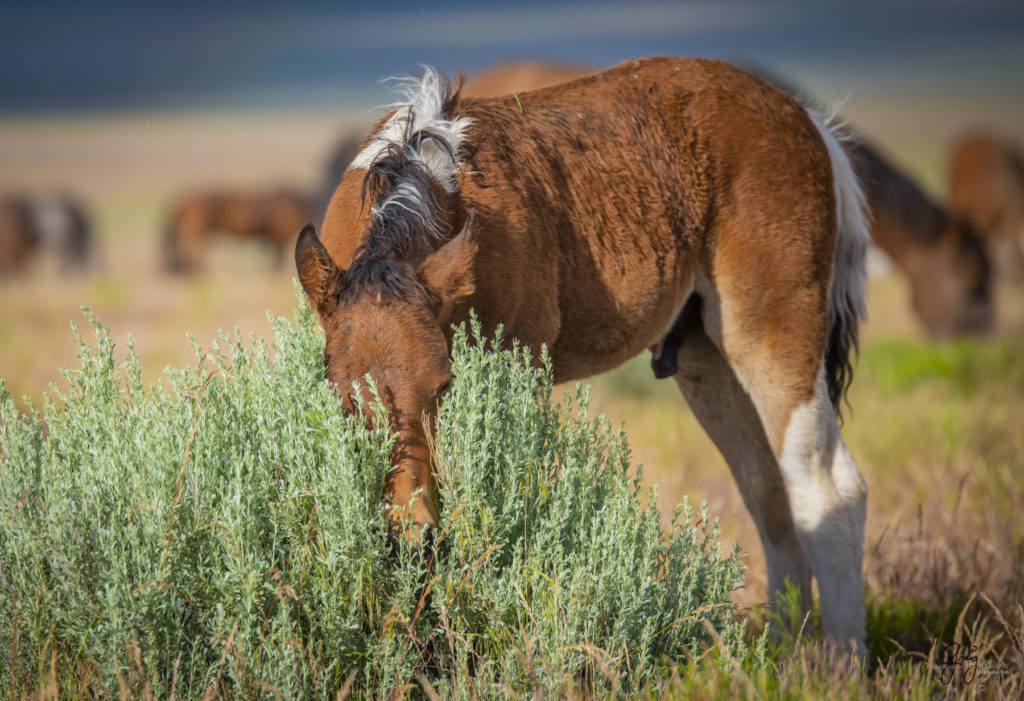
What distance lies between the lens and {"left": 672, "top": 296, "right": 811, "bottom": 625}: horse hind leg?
4262 millimetres

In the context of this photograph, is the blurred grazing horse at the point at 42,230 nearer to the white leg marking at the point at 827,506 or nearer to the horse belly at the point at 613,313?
the horse belly at the point at 613,313

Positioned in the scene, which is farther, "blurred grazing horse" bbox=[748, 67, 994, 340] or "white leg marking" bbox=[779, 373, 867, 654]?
"blurred grazing horse" bbox=[748, 67, 994, 340]

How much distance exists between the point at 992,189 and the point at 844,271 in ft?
55.7

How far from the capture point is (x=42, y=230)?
23.5m

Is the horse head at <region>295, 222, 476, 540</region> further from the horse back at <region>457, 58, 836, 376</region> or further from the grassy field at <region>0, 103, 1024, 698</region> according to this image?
the grassy field at <region>0, 103, 1024, 698</region>

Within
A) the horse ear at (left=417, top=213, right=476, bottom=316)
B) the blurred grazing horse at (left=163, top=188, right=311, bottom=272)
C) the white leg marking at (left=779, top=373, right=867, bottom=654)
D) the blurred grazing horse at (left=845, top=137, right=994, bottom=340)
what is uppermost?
the blurred grazing horse at (left=163, top=188, right=311, bottom=272)

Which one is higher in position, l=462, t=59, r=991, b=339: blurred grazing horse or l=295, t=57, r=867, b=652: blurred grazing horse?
l=462, t=59, r=991, b=339: blurred grazing horse

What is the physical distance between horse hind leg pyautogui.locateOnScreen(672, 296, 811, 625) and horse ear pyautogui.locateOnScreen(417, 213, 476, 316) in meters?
1.72

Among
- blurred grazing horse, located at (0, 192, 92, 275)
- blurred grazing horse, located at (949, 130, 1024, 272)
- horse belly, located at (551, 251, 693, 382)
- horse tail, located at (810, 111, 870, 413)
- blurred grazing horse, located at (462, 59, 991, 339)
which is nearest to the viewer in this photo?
horse belly, located at (551, 251, 693, 382)

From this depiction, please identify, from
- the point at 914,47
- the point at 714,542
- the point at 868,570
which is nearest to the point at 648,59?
the point at 714,542

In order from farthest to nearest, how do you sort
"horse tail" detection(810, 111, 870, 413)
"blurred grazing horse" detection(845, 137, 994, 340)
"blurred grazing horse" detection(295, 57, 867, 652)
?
"blurred grazing horse" detection(845, 137, 994, 340)
"horse tail" detection(810, 111, 870, 413)
"blurred grazing horse" detection(295, 57, 867, 652)

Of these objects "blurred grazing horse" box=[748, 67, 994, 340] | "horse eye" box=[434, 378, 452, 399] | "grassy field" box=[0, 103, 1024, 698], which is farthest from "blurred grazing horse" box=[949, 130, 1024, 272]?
"horse eye" box=[434, 378, 452, 399]

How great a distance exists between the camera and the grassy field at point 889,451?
3.19 metres

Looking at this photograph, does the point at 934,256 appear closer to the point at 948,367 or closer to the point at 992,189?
the point at 948,367
